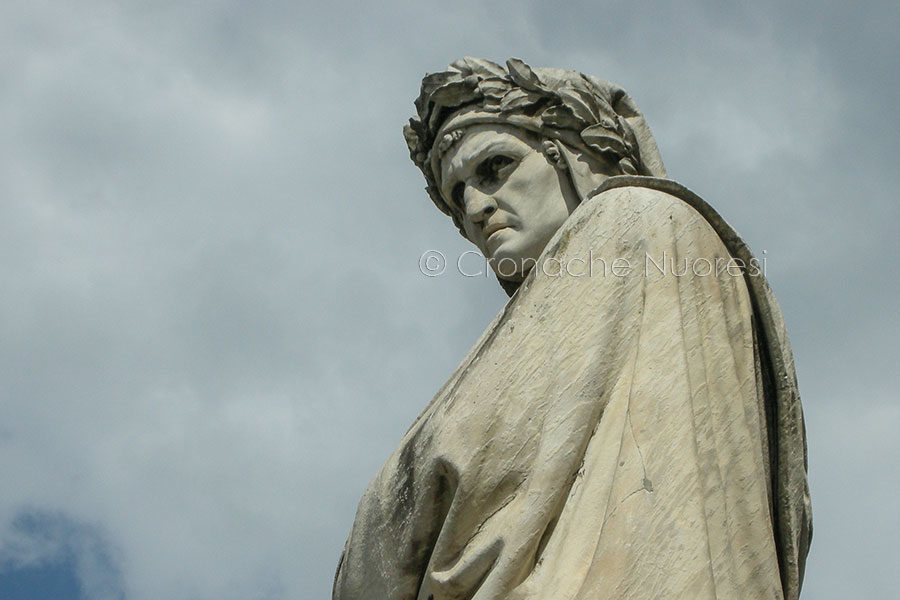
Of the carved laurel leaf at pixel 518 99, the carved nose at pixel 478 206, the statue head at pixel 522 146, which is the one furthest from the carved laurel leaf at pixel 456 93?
the carved nose at pixel 478 206

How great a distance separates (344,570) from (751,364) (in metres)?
1.72

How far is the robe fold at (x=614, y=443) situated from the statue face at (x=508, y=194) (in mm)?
609

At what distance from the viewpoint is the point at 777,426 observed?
7504 millimetres

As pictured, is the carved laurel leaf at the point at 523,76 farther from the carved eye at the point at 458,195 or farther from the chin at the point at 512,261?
the chin at the point at 512,261

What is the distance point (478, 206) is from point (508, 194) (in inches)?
5.5

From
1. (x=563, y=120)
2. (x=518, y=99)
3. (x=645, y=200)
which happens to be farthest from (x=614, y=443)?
(x=518, y=99)

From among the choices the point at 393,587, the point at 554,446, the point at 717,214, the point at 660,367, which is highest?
the point at 717,214

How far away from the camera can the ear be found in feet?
28.2

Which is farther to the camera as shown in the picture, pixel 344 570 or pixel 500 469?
pixel 344 570

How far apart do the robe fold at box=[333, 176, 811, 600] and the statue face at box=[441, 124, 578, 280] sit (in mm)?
609

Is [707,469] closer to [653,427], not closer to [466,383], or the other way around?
[653,427]

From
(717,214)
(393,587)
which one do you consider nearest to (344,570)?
(393,587)

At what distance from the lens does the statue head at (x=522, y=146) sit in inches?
335

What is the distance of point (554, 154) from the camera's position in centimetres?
863
